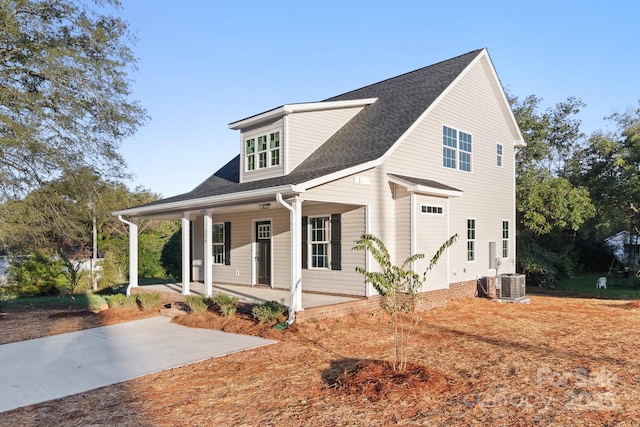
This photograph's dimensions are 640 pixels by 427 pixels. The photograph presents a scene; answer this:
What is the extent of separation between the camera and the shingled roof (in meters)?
11.3

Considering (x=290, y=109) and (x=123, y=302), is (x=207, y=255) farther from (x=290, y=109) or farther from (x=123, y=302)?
(x=290, y=109)

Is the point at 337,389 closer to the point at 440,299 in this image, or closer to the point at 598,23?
the point at 440,299

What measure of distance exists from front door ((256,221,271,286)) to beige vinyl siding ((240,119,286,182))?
1660mm

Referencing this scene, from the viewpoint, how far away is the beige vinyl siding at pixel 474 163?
12609 mm

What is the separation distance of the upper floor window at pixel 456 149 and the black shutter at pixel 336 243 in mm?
3932

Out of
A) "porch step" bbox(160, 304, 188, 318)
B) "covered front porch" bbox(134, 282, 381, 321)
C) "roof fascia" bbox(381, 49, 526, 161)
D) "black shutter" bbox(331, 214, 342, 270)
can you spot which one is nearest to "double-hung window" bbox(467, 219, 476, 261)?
"roof fascia" bbox(381, 49, 526, 161)

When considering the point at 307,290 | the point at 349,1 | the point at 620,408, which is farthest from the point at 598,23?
the point at 620,408

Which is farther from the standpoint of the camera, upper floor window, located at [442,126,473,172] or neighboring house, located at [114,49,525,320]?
upper floor window, located at [442,126,473,172]

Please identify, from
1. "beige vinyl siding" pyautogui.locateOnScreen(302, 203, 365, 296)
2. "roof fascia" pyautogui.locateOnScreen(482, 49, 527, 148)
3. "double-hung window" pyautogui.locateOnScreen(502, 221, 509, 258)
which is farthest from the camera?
"double-hung window" pyautogui.locateOnScreen(502, 221, 509, 258)

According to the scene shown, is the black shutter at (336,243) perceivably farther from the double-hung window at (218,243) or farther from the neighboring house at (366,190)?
the double-hung window at (218,243)

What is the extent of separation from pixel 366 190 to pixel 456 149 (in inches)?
176

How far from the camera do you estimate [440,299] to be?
12.1 meters

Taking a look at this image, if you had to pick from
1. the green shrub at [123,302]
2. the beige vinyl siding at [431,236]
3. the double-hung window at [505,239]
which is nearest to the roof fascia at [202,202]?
the green shrub at [123,302]

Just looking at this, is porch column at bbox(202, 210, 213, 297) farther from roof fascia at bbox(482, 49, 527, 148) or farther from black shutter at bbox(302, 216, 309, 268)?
roof fascia at bbox(482, 49, 527, 148)
